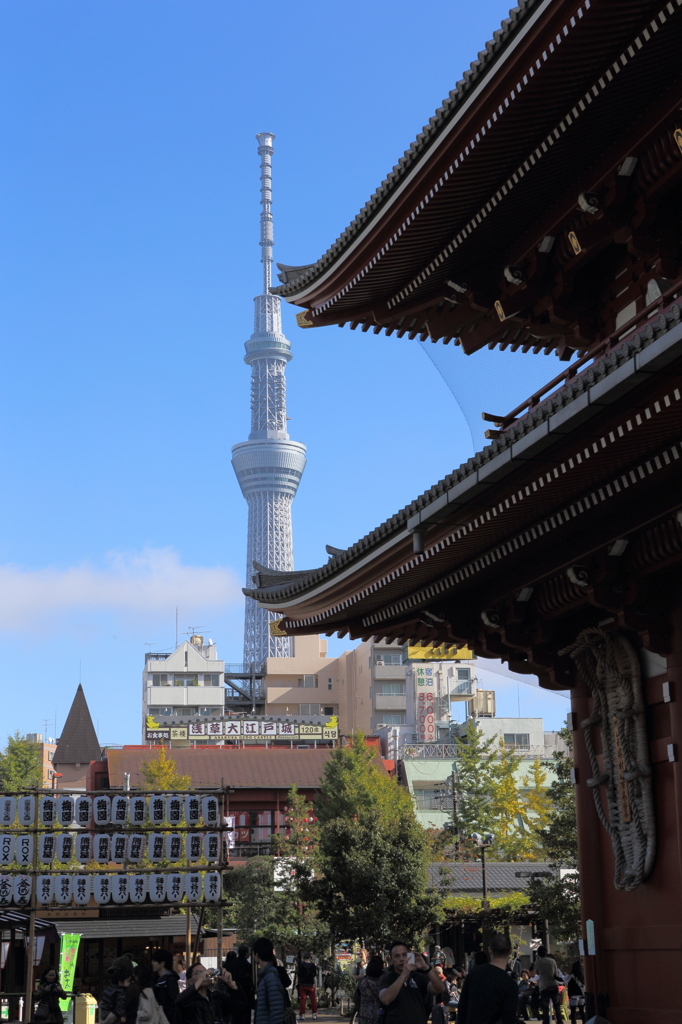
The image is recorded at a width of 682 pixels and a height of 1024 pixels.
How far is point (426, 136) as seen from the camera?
12602 millimetres

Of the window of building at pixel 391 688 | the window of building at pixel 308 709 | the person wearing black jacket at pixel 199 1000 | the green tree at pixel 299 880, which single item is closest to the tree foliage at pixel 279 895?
the green tree at pixel 299 880

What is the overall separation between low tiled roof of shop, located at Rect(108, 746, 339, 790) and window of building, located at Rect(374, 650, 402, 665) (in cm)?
2387

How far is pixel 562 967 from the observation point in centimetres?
4181

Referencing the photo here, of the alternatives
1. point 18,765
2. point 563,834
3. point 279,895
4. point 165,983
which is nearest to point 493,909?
point 563,834

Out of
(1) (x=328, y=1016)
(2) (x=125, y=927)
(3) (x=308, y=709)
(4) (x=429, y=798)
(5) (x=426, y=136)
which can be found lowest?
(1) (x=328, y=1016)

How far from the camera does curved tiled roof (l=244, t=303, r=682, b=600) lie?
9.21m

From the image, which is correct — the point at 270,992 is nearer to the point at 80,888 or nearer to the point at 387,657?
the point at 80,888

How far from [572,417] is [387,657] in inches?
3884

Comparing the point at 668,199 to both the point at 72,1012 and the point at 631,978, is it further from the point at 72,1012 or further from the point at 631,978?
the point at 72,1012

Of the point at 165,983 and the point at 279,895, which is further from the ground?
the point at 165,983

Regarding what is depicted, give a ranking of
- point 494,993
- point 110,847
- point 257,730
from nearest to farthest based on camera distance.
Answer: point 494,993 < point 110,847 < point 257,730

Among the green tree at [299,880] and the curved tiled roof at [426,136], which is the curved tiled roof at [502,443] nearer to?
the curved tiled roof at [426,136]

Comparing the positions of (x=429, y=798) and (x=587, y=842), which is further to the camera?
(x=429, y=798)

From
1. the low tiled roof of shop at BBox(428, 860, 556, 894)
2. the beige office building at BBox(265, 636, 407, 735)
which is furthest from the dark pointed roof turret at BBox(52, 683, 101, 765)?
the low tiled roof of shop at BBox(428, 860, 556, 894)
